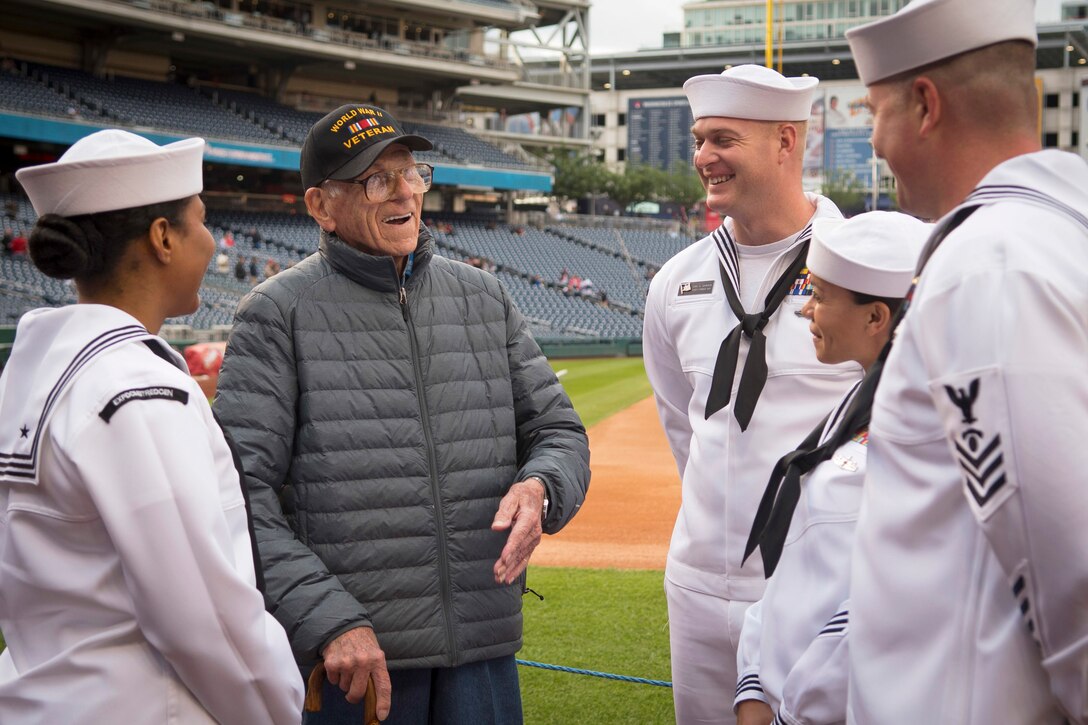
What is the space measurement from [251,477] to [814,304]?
4.94 ft

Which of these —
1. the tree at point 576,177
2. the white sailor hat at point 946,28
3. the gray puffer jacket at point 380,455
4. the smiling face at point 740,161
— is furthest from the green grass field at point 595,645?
the tree at point 576,177

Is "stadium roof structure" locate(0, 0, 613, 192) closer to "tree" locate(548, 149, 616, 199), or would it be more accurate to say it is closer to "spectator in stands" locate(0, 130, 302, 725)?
"tree" locate(548, 149, 616, 199)

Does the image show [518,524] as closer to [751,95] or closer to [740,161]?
[740,161]

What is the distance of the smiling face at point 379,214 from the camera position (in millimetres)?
3205

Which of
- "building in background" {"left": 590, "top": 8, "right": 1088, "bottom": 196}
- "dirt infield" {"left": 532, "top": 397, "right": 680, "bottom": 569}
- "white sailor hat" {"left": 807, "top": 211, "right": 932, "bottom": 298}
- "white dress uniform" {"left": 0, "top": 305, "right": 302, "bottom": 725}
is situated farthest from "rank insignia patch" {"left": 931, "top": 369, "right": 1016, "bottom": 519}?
"building in background" {"left": 590, "top": 8, "right": 1088, "bottom": 196}

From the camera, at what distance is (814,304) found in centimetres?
267

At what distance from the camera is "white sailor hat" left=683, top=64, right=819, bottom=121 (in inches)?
140

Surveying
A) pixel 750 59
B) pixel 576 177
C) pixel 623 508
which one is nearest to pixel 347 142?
pixel 623 508

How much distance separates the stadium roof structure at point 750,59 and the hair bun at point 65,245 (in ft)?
225

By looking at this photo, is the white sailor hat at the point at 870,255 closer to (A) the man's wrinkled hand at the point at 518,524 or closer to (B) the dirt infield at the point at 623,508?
(A) the man's wrinkled hand at the point at 518,524

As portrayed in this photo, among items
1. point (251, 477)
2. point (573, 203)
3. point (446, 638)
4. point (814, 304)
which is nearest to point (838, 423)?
point (814, 304)

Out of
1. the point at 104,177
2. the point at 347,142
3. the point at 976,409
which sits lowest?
the point at 976,409

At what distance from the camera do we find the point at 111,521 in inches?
78.2

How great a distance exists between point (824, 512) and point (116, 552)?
1.40 meters
